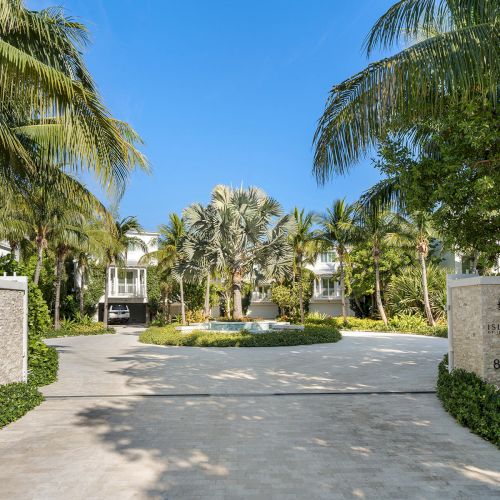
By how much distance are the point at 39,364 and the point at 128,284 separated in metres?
31.2

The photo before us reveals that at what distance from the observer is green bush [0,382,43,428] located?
6.80 metres

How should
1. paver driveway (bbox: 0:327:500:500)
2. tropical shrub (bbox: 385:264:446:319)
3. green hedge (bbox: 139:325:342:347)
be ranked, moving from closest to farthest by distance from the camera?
1. paver driveway (bbox: 0:327:500:500)
2. green hedge (bbox: 139:325:342:347)
3. tropical shrub (bbox: 385:264:446:319)

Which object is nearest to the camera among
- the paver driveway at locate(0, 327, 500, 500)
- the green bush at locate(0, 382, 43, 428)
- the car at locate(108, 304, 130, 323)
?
the paver driveway at locate(0, 327, 500, 500)

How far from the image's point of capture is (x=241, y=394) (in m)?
8.84

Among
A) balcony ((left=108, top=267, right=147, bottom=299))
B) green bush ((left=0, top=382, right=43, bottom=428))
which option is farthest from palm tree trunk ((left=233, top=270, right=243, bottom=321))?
balcony ((left=108, top=267, right=147, bottom=299))

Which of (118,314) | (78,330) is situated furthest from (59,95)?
(118,314)

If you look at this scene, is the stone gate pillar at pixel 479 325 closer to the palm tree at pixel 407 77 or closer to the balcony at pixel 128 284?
the palm tree at pixel 407 77

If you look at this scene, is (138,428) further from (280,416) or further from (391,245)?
(391,245)

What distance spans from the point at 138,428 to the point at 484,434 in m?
4.49

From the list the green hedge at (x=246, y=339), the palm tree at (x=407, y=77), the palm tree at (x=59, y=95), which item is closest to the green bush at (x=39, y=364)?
the palm tree at (x=59, y=95)

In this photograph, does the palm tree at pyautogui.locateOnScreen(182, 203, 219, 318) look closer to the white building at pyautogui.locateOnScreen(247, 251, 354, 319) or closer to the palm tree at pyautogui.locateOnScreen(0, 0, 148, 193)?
the palm tree at pyautogui.locateOnScreen(0, 0, 148, 193)

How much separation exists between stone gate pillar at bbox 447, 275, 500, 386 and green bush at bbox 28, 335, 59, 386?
7748mm

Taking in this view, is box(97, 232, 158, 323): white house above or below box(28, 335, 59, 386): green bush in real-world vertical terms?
above

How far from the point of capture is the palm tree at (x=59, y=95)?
19.3ft
